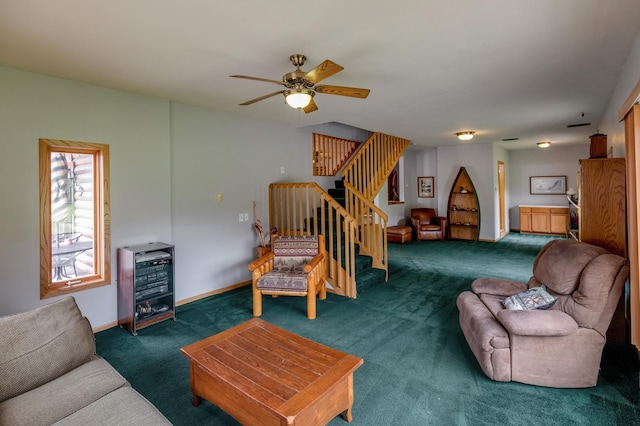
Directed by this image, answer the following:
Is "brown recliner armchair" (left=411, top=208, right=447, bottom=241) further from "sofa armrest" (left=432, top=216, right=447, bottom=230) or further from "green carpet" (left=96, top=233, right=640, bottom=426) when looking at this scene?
"green carpet" (left=96, top=233, right=640, bottom=426)

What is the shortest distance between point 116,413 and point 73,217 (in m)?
2.74

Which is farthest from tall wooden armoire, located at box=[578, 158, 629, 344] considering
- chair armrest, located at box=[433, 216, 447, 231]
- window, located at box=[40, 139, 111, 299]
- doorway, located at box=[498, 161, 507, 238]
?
doorway, located at box=[498, 161, 507, 238]

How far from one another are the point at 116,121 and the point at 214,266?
2.27 metres

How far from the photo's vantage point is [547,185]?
9688mm

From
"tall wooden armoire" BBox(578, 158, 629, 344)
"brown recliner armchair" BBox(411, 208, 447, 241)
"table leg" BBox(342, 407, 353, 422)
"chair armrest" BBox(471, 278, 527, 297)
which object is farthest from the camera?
"brown recliner armchair" BBox(411, 208, 447, 241)

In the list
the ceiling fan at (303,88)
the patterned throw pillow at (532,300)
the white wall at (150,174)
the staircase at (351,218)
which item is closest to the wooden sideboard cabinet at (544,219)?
the staircase at (351,218)

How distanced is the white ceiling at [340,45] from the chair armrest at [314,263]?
2080 millimetres

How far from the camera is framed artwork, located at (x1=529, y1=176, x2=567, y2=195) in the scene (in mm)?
9461

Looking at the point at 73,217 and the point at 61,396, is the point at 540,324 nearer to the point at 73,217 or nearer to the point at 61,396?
the point at 61,396

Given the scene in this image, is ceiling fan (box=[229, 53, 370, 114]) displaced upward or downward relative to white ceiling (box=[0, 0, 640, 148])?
downward

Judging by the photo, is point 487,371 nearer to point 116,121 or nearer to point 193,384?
point 193,384

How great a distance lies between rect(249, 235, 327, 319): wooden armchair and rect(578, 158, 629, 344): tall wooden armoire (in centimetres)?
286

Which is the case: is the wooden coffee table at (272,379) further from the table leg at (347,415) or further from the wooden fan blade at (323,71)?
the wooden fan blade at (323,71)

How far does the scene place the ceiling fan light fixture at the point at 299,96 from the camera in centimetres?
275
